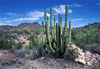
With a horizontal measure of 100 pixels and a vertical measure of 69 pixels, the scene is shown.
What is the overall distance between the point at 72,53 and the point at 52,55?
4.10ft

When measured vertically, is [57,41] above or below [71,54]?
above

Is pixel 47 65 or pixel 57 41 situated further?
pixel 57 41

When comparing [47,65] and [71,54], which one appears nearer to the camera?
[47,65]

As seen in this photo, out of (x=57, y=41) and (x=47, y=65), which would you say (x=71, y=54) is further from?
(x=47, y=65)

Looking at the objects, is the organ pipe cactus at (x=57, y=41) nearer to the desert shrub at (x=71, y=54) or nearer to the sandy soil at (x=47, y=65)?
the desert shrub at (x=71, y=54)

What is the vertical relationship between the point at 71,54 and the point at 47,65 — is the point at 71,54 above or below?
above

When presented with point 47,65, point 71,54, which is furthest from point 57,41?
point 47,65

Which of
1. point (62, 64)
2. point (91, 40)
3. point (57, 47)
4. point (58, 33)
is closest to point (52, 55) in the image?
point (57, 47)

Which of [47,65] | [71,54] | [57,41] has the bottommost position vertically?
[47,65]

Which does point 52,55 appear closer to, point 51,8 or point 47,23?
point 47,23

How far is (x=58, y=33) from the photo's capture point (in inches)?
234

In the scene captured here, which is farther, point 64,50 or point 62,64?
point 64,50

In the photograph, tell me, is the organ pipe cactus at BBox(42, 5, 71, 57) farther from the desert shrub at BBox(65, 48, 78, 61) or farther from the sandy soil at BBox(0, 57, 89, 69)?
the sandy soil at BBox(0, 57, 89, 69)

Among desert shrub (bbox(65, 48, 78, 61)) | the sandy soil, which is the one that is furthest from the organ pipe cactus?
the sandy soil
